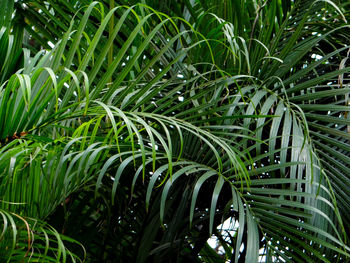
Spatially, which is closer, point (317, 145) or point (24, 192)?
point (24, 192)

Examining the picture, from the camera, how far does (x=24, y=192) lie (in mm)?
1038

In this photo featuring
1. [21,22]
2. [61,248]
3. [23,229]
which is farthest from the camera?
[21,22]

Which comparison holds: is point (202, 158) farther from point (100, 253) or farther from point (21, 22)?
point (21, 22)

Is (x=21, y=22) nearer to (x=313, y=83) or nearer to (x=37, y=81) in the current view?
(x=37, y=81)

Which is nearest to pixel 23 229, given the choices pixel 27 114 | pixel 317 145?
pixel 27 114

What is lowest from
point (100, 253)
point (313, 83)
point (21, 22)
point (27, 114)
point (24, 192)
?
point (100, 253)

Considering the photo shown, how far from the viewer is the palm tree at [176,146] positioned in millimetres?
967

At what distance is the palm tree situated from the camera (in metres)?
0.97

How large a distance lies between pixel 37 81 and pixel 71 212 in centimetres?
45

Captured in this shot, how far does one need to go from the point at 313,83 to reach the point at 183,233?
0.43 meters

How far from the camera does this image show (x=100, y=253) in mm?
1313

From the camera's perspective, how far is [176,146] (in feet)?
4.19

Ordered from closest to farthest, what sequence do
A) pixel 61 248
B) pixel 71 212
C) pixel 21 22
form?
pixel 61 248, pixel 71 212, pixel 21 22

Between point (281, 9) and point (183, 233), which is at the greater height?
Result: point (281, 9)
